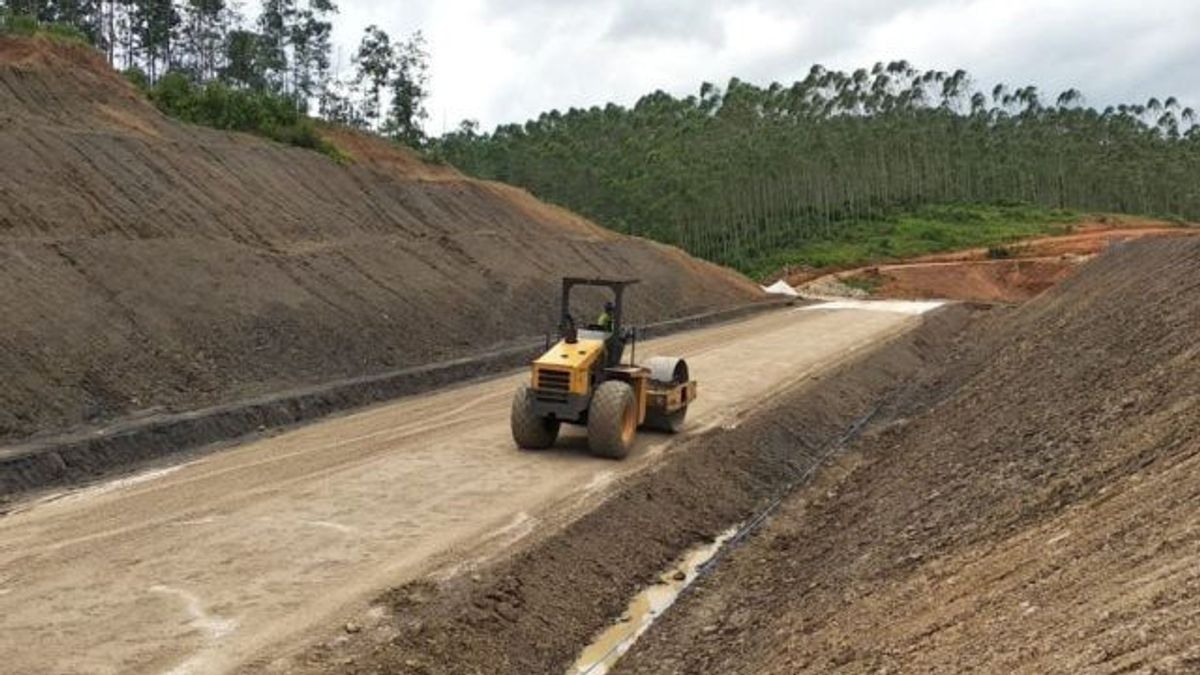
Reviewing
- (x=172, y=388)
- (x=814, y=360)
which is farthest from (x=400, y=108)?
(x=172, y=388)

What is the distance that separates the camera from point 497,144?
84688 millimetres

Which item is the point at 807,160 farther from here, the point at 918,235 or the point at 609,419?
the point at 609,419

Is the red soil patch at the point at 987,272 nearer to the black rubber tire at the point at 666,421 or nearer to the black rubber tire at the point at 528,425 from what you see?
the black rubber tire at the point at 666,421

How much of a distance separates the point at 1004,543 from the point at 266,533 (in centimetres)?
762

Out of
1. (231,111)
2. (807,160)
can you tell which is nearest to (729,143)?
(807,160)

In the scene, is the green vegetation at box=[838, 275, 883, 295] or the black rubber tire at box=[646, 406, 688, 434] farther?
the green vegetation at box=[838, 275, 883, 295]

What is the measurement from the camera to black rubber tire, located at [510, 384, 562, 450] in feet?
50.5

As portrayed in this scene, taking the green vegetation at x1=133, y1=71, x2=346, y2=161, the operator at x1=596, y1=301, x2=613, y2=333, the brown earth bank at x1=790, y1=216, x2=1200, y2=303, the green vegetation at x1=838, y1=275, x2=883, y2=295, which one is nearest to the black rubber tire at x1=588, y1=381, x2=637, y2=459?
the operator at x1=596, y1=301, x2=613, y2=333

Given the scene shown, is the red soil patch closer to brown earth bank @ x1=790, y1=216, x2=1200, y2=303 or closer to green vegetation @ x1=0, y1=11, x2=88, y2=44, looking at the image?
brown earth bank @ x1=790, y1=216, x2=1200, y2=303

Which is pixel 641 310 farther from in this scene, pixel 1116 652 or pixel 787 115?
pixel 787 115

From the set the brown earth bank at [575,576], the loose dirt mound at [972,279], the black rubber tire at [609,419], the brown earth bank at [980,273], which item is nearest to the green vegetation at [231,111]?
the brown earth bank at [575,576]

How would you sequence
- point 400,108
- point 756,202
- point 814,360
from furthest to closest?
1. point 756,202
2. point 400,108
3. point 814,360

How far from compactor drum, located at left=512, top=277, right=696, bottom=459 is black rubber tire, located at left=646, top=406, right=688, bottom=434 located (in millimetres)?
435

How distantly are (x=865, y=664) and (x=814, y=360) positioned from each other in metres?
20.7
